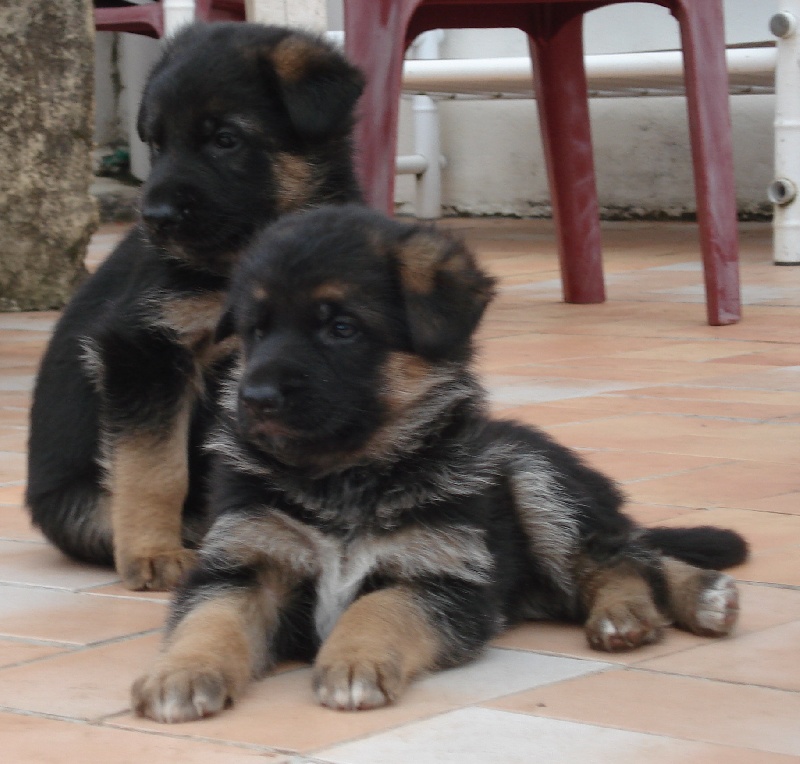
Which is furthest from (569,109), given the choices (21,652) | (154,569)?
(21,652)

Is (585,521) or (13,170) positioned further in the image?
(13,170)

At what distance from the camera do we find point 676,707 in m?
2.16

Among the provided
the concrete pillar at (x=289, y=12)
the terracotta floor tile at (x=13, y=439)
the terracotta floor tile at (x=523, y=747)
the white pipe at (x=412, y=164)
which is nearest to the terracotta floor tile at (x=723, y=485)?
the terracotta floor tile at (x=523, y=747)

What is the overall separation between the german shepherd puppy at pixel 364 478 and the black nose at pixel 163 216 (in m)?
0.37

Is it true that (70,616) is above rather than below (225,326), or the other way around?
below

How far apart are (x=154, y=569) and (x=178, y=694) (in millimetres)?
827

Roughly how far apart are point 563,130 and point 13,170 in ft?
7.64

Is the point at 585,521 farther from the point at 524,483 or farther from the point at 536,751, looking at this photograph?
the point at 536,751

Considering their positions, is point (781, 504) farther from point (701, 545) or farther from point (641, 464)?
point (701, 545)

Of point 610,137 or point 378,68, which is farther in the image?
point 610,137

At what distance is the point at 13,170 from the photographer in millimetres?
6695

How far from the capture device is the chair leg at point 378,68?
5.16 metres

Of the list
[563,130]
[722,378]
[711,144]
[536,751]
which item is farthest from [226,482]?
[563,130]

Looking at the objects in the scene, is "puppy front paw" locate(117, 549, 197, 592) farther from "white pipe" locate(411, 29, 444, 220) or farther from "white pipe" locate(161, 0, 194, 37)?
"white pipe" locate(411, 29, 444, 220)
